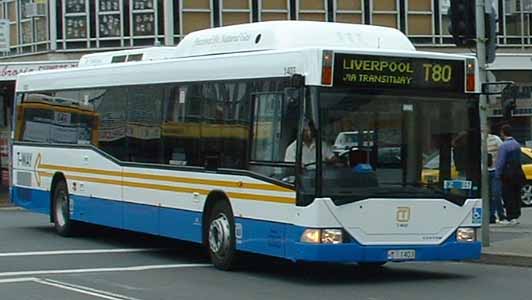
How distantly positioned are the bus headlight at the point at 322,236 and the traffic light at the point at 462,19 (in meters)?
4.66

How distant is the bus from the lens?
12398mm

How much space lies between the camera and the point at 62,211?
1905 cm

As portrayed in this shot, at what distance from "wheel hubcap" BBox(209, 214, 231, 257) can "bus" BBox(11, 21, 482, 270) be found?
0.02 meters

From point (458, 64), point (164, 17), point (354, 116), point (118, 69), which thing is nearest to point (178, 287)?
point (354, 116)

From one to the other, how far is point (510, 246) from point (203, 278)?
5.19m

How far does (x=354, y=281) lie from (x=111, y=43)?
85.6 feet

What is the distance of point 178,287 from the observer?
1256cm

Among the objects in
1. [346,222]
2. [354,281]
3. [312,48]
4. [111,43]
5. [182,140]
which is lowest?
[354,281]

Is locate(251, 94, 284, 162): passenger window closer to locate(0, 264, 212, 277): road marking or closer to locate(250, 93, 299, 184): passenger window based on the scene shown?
locate(250, 93, 299, 184): passenger window

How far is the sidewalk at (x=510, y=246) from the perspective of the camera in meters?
14.8

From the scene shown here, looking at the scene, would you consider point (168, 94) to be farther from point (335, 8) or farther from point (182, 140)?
point (335, 8)

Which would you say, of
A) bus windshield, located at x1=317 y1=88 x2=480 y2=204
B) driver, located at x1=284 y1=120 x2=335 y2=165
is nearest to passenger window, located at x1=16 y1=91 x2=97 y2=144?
driver, located at x1=284 y1=120 x2=335 y2=165

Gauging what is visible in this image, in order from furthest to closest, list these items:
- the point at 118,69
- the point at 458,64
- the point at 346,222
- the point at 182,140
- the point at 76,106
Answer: the point at 76,106 → the point at 118,69 → the point at 182,140 → the point at 458,64 → the point at 346,222

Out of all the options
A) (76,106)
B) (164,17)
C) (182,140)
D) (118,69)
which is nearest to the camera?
(182,140)
